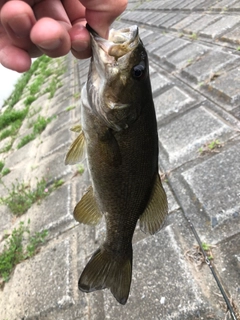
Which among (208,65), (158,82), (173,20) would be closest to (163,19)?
(173,20)

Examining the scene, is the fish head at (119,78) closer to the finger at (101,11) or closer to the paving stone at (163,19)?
the finger at (101,11)

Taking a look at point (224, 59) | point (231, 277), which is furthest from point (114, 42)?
→ point (224, 59)

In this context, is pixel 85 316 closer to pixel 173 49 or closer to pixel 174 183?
pixel 174 183

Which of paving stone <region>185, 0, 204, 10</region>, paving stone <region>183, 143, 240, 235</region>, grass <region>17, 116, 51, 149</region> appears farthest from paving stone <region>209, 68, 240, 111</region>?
paving stone <region>185, 0, 204, 10</region>

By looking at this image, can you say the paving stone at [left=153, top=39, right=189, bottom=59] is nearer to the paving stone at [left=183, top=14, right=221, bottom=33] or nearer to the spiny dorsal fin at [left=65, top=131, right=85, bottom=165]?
the paving stone at [left=183, top=14, right=221, bottom=33]

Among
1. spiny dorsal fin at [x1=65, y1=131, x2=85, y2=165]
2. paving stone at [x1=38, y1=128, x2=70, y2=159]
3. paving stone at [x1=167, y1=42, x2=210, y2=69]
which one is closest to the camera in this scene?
spiny dorsal fin at [x1=65, y1=131, x2=85, y2=165]

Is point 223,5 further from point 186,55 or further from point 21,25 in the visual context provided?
point 21,25
